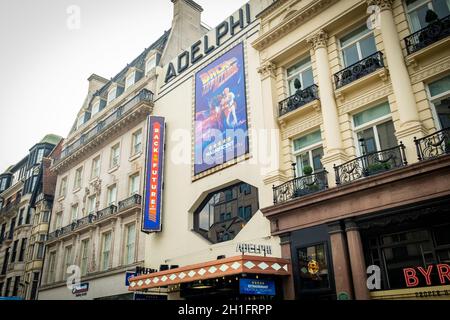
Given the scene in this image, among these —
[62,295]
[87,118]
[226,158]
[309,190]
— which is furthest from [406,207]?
[87,118]

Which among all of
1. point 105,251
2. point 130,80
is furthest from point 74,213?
point 130,80

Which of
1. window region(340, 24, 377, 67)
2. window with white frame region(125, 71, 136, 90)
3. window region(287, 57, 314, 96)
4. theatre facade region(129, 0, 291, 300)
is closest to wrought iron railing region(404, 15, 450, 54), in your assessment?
window region(340, 24, 377, 67)

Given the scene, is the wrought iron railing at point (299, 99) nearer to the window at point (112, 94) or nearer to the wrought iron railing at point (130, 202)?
the wrought iron railing at point (130, 202)

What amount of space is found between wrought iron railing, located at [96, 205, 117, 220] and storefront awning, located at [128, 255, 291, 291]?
1094 centimetres

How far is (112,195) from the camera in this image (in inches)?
1077

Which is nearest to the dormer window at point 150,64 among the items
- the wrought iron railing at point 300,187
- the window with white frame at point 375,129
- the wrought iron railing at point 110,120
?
the wrought iron railing at point 110,120

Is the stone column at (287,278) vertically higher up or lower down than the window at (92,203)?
lower down

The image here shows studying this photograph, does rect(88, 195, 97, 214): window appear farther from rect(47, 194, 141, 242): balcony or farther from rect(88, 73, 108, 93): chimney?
rect(88, 73, 108, 93): chimney

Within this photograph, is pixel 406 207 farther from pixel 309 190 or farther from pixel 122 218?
pixel 122 218

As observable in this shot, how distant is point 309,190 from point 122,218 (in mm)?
14615

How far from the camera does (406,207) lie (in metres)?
11.4

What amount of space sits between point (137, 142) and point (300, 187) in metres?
15.4

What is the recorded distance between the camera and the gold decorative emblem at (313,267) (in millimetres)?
13516

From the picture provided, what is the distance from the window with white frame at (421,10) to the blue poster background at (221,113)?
8265 mm
